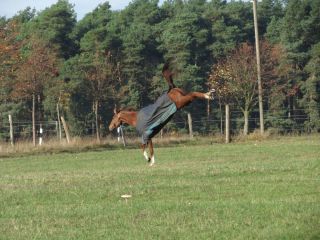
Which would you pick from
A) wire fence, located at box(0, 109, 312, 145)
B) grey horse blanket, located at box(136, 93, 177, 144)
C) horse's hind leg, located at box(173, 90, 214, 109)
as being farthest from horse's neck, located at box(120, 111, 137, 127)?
wire fence, located at box(0, 109, 312, 145)

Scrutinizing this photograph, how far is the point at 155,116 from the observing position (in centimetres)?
1216

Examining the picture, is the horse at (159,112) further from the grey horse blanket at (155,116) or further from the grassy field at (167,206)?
the grassy field at (167,206)

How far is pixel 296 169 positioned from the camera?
17.9 metres

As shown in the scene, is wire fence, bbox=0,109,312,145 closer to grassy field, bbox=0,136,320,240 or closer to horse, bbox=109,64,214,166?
grassy field, bbox=0,136,320,240

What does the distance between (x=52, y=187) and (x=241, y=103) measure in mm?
41225

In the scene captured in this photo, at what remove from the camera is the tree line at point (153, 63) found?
52250 millimetres

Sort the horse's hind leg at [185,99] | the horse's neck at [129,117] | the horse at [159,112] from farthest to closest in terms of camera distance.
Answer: the horse's neck at [129,117] → the horse at [159,112] → the horse's hind leg at [185,99]

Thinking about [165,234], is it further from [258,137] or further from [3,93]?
[3,93]

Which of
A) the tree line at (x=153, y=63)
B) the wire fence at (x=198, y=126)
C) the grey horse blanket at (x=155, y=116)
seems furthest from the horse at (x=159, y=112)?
the wire fence at (x=198, y=126)

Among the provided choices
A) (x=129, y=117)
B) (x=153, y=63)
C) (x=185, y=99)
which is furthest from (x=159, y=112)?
(x=153, y=63)

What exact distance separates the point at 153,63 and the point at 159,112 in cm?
5307

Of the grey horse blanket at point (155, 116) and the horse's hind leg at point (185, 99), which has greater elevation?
the horse's hind leg at point (185, 99)

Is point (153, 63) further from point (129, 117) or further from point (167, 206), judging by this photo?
point (167, 206)

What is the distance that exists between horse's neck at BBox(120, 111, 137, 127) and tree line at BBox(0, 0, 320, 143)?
32.2m
